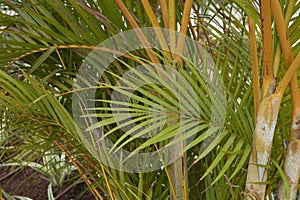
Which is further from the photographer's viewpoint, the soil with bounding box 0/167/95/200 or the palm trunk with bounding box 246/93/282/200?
the soil with bounding box 0/167/95/200

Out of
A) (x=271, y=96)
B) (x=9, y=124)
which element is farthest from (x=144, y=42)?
(x=9, y=124)

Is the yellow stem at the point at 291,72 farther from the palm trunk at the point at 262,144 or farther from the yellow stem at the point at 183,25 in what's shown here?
the yellow stem at the point at 183,25

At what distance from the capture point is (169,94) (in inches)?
26.0

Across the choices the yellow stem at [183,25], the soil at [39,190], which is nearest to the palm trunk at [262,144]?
the yellow stem at [183,25]

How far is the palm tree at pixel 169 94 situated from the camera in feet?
1.86

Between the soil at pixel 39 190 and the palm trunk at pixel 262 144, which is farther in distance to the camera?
the soil at pixel 39 190

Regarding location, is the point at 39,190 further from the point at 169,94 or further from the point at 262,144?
the point at 262,144

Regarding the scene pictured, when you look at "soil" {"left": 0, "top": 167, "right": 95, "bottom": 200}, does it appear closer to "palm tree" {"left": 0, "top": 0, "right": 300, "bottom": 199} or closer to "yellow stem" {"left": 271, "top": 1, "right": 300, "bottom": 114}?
"palm tree" {"left": 0, "top": 0, "right": 300, "bottom": 199}

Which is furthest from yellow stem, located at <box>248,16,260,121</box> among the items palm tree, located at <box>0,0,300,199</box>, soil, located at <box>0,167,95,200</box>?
soil, located at <box>0,167,95,200</box>

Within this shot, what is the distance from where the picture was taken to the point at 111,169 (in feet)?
2.46

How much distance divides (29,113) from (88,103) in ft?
0.33


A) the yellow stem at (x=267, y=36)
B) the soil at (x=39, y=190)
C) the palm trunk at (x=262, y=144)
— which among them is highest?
the yellow stem at (x=267, y=36)

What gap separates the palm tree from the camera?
1.86 ft

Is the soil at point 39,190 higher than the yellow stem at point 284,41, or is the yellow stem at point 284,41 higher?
the yellow stem at point 284,41
